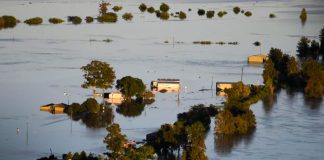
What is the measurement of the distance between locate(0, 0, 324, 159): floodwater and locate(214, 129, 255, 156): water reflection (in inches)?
0.7

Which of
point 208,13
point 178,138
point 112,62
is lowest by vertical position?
point 178,138

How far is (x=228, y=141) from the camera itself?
49.2 feet

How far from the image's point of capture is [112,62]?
79.4 ft

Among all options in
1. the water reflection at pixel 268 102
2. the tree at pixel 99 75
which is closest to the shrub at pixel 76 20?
the tree at pixel 99 75

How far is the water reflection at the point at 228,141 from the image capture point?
1438cm

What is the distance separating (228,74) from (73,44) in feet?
25.8

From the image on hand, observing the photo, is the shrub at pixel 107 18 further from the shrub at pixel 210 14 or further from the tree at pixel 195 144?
the tree at pixel 195 144

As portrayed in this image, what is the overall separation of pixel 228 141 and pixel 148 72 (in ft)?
25.5

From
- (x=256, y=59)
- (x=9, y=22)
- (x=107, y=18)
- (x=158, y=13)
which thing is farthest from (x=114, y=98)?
(x=158, y=13)

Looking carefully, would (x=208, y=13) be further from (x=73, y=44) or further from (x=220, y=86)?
(x=220, y=86)

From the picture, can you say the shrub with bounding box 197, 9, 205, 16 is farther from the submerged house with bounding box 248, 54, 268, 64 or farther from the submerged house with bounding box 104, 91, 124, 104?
the submerged house with bounding box 104, 91, 124, 104

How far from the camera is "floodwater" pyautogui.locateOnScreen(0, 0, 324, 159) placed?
14969mm

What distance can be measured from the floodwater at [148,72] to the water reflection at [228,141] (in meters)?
0.02

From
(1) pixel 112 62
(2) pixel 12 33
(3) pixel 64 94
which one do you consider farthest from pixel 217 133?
(2) pixel 12 33
